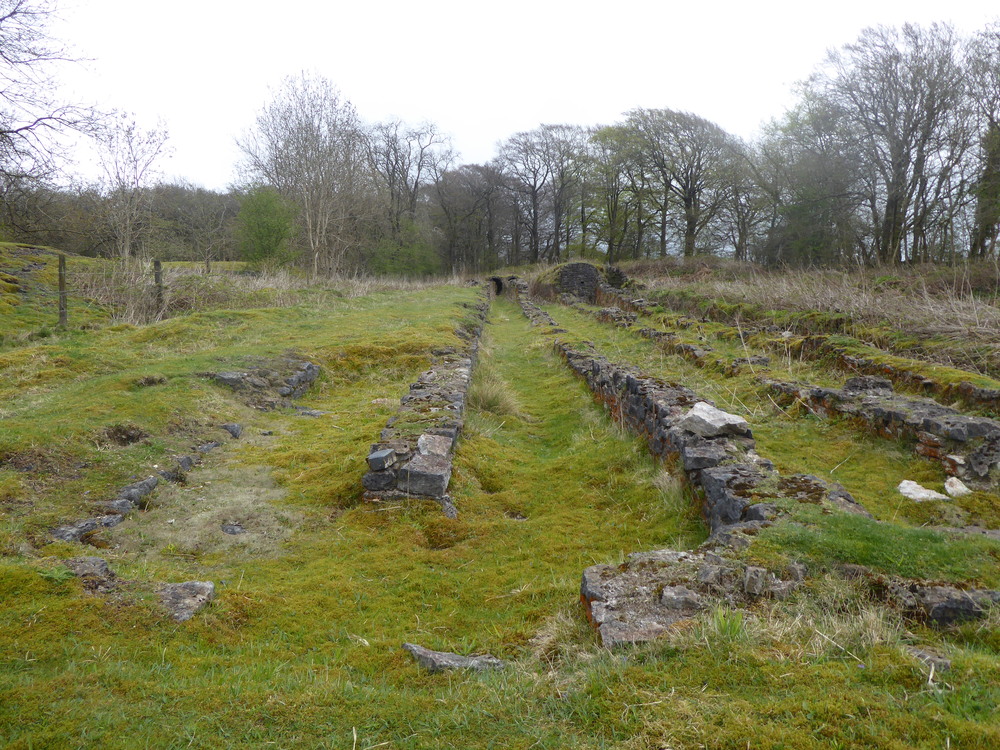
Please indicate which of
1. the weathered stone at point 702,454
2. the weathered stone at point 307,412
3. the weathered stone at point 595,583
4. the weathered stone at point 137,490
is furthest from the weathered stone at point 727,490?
the weathered stone at point 307,412

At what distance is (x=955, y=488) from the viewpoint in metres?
4.93

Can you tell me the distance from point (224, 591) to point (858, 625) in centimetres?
339

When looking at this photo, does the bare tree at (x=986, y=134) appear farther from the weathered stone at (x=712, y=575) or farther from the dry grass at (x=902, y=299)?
the weathered stone at (x=712, y=575)

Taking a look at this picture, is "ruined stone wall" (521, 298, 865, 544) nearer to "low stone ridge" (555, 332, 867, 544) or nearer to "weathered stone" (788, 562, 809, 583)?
"low stone ridge" (555, 332, 867, 544)

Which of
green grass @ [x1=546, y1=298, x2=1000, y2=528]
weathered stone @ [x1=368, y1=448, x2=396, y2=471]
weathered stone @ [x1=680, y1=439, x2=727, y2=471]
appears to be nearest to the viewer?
green grass @ [x1=546, y1=298, x2=1000, y2=528]

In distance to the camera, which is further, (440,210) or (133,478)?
(440,210)

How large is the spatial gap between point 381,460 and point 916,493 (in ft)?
15.7

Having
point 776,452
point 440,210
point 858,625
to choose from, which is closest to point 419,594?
point 858,625

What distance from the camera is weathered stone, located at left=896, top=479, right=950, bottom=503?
485 cm

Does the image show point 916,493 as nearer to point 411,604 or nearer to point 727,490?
point 727,490

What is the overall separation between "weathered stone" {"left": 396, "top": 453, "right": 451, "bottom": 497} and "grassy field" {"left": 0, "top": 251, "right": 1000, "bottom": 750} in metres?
0.15

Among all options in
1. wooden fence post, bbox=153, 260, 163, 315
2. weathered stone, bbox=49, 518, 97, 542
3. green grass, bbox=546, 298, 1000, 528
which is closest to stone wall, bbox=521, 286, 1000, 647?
green grass, bbox=546, 298, 1000, 528

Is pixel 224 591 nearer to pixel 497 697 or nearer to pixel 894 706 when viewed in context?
pixel 497 697

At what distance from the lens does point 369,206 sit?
36.1 meters
